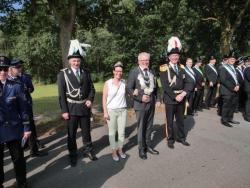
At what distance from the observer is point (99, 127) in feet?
32.9

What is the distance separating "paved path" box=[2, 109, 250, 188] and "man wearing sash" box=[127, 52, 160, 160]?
48cm

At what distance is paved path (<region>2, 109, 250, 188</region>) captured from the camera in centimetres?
596

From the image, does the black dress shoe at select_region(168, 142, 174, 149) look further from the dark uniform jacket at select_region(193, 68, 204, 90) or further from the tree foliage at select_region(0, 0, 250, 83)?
the dark uniform jacket at select_region(193, 68, 204, 90)

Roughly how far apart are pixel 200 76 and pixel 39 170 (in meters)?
6.91

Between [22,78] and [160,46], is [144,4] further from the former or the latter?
[160,46]

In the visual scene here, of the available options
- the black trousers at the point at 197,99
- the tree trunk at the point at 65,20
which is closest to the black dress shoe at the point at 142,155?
the tree trunk at the point at 65,20

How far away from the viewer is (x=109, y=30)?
1161 inches

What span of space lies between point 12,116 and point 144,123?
2762mm

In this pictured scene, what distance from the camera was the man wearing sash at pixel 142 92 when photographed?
7.12 m

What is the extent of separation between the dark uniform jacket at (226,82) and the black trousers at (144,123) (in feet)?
10.7

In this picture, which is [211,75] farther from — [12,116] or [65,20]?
[12,116]

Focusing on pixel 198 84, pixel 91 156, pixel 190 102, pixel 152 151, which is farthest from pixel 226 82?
pixel 91 156

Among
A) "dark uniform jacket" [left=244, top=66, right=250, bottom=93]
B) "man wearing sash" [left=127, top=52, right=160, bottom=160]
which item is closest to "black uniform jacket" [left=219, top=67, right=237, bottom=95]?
"dark uniform jacket" [left=244, top=66, right=250, bottom=93]

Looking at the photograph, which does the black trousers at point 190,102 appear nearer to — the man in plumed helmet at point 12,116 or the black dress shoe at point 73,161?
the black dress shoe at point 73,161
